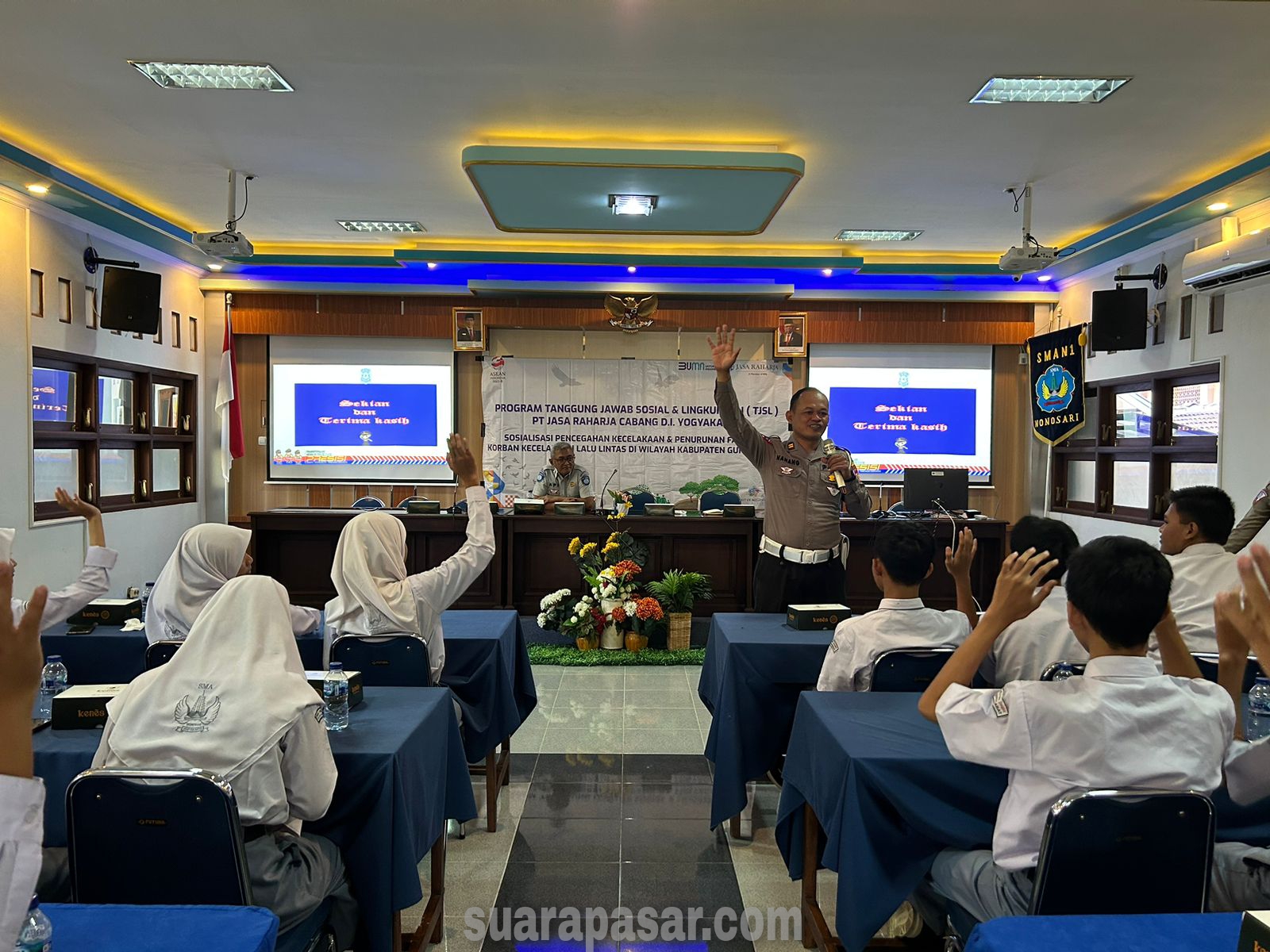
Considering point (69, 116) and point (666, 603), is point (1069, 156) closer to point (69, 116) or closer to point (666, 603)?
point (666, 603)

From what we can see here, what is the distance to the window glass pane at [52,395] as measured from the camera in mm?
6172

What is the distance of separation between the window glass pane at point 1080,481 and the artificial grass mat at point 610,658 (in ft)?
13.9

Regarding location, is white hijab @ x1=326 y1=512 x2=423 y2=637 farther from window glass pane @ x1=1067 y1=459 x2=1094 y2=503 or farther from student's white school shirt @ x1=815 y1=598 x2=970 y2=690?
window glass pane @ x1=1067 y1=459 x2=1094 y2=503

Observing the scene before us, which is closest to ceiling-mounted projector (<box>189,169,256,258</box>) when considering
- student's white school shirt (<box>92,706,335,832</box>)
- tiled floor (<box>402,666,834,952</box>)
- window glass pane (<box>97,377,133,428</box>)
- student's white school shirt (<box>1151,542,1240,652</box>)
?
window glass pane (<box>97,377,133,428</box>)

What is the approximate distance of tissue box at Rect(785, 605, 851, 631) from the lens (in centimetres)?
337

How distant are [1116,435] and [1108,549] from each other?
22.0 ft

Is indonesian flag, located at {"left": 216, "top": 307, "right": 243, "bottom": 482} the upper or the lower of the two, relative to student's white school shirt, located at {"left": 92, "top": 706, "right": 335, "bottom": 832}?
upper

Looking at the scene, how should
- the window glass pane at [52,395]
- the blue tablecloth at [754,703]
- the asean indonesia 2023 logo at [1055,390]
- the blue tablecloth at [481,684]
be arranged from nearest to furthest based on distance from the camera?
the blue tablecloth at [754,703] < the blue tablecloth at [481,684] < the window glass pane at [52,395] < the asean indonesia 2023 logo at [1055,390]

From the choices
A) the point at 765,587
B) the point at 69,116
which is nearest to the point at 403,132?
the point at 69,116

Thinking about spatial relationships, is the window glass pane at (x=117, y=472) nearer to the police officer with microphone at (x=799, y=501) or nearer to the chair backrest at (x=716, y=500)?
the chair backrest at (x=716, y=500)

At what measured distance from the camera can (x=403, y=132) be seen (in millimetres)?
5016

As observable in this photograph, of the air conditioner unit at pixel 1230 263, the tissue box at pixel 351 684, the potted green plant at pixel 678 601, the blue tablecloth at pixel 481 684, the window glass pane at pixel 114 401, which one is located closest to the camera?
the tissue box at pixel 351 684

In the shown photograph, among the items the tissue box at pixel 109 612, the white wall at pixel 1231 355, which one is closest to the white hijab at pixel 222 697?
the tissue box at pixel 109 612

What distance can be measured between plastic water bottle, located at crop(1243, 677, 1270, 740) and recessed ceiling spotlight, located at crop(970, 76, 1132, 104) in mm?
2972
